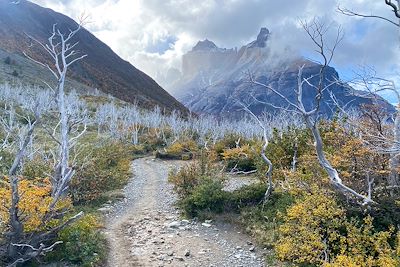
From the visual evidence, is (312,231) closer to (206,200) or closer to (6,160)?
(206,200)

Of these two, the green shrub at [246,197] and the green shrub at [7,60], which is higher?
the green shrub at [7,60]

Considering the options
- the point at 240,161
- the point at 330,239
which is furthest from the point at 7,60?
the point at 330,239

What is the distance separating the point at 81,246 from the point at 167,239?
2386 millimetres

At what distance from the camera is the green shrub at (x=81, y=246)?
817 centimetres

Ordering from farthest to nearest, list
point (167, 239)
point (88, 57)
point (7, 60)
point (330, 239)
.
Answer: point (88, 57) → point (7, 60) → point (167, 239) → point (330, 239)

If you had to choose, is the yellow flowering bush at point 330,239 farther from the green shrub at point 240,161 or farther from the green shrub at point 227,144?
the green shrub at point 227,144

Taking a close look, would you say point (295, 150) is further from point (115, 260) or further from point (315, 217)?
point (115, 260)

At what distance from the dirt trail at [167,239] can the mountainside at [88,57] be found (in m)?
66.1

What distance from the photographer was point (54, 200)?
27.3ft

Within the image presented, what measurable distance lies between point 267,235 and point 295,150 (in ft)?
18.0

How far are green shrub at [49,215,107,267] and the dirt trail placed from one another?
346 mm

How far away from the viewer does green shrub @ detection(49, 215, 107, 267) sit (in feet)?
26.8

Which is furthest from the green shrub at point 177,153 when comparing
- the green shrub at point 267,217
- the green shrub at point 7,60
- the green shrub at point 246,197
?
the green shrub at point 7,60

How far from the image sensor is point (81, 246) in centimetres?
846
